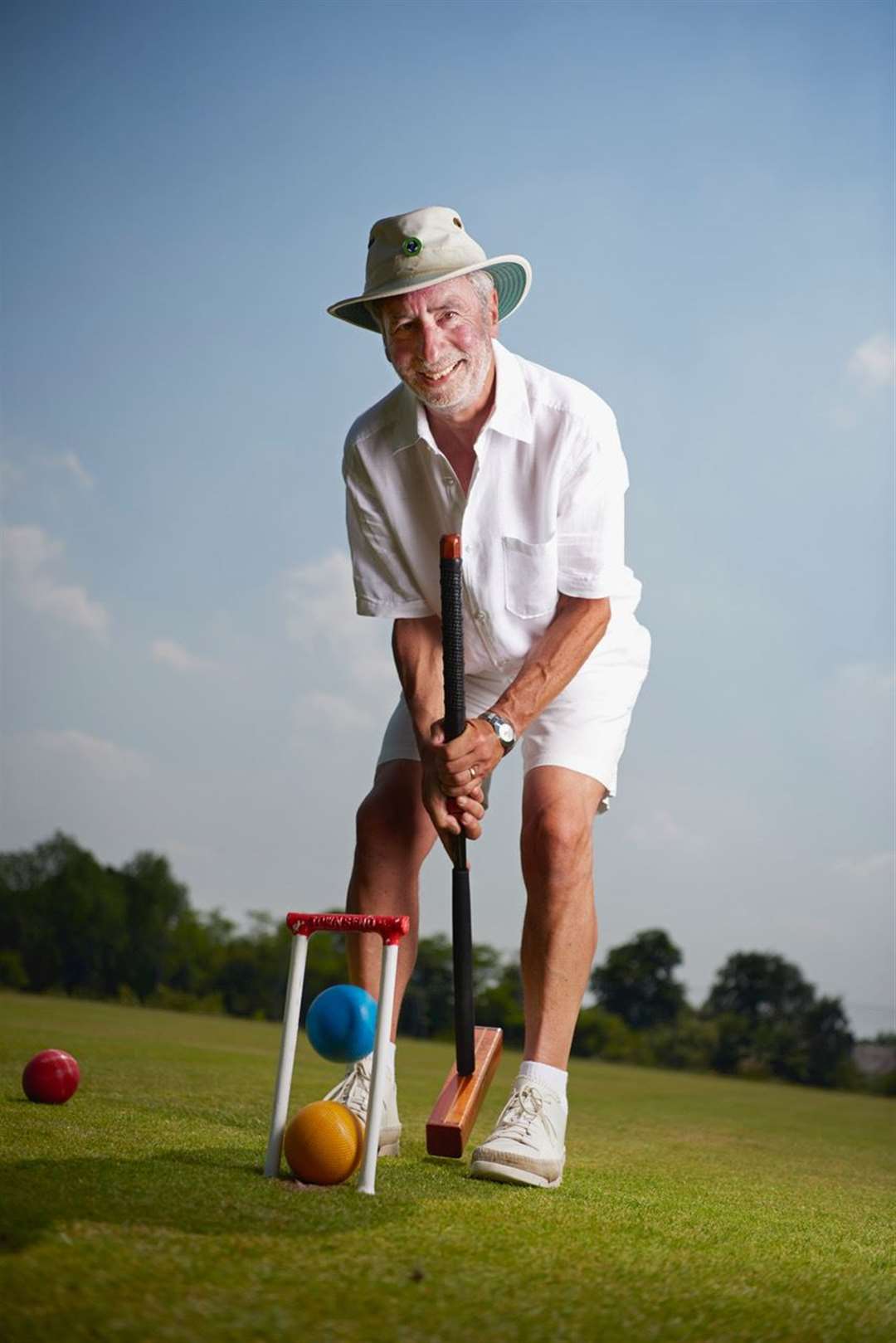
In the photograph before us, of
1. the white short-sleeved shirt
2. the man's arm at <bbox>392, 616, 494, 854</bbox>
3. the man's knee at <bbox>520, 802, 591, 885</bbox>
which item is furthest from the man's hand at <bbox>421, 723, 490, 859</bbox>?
the white short-sleeved shirt

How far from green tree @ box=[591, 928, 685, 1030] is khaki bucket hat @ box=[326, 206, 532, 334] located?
8.17 metres

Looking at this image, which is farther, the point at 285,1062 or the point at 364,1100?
the point at 364,1100

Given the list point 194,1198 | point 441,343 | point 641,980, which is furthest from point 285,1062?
point 641,980

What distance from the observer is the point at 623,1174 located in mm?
2660

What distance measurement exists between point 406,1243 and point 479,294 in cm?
183

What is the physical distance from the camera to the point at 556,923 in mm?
2453

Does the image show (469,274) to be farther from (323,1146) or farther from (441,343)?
(323,1146)

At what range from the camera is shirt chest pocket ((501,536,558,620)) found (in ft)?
8.89

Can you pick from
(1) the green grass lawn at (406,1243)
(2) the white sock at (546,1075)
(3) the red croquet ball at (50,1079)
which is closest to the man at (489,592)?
(2) the white sock at (546,1075)

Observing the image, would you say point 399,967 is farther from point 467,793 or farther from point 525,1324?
point 525,1324

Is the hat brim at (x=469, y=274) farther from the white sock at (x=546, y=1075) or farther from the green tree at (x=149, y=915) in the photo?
the green tree at (x=149, y=915)

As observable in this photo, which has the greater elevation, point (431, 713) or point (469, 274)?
point (469, 274)

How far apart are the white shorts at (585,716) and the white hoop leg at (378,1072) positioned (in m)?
0.78

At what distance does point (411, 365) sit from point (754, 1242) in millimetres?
1692
